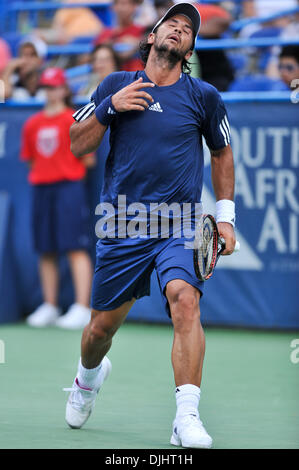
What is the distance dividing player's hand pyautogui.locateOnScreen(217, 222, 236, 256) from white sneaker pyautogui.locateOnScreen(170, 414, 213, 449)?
0.92m

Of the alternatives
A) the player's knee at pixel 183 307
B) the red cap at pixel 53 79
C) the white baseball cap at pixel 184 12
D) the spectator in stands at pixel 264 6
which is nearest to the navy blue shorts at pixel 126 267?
the player's knee at pixel 183 307

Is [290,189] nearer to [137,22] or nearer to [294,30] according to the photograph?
[294,30]

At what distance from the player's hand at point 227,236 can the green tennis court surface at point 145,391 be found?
95cm

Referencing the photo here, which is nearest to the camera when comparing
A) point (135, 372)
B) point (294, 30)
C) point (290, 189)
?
point (135, 372)

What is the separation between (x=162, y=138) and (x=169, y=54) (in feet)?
1.49

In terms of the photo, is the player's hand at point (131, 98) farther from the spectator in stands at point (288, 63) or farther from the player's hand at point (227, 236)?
the spectator in stands at point (288, 63)

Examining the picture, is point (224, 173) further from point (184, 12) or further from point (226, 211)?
point (184, 12)

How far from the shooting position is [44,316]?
9.24m

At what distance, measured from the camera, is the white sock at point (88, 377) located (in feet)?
16.9

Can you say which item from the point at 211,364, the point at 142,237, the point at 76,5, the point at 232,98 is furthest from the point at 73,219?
the point at 76,5

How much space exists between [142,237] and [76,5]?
9.64 metres

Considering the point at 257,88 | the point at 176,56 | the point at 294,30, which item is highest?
the point at 294,30

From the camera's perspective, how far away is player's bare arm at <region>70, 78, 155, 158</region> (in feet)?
15.5

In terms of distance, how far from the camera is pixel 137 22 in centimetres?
1302
